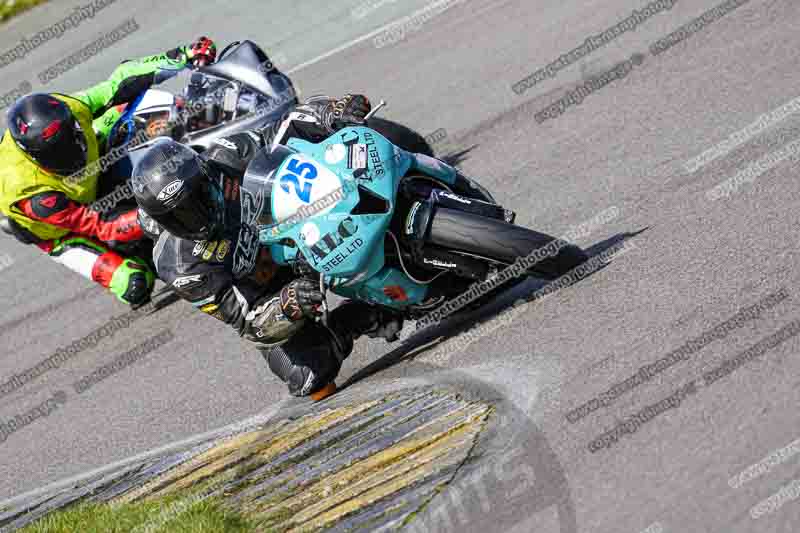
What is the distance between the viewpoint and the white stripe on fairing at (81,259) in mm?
9438

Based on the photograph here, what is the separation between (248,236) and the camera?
21.1ft

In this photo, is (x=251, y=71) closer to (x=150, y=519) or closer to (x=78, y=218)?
(x=78, y=218)

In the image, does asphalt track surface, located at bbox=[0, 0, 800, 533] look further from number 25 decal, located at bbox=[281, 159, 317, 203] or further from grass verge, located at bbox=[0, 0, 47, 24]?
grass verge, located at bbox=[0, 0, 47, 24]

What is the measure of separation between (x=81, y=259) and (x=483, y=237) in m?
4.88

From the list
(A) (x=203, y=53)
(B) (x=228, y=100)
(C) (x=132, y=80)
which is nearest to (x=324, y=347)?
(B) (x=228, y=100)

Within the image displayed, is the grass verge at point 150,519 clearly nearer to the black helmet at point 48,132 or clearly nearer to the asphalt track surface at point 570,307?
the asphalt track surface at point 570,307

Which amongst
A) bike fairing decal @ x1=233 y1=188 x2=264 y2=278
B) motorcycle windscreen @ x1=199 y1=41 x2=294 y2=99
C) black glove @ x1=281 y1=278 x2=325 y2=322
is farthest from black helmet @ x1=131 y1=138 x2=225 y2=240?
motorcycle windscreen @ x1=199 y1=41 x2=294 y2=99

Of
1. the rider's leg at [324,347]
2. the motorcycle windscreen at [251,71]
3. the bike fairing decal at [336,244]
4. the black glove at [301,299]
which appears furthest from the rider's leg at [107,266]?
A: the bike fairing decal at [336,244]

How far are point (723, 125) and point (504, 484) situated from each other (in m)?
4.07

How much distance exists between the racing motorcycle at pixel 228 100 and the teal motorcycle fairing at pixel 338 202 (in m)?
2.46

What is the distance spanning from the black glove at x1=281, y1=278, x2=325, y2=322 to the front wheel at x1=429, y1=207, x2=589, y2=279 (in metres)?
0.75

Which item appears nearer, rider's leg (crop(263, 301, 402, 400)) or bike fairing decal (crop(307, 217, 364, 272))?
bike fairing decal (crop(307, 217, 364, 272))

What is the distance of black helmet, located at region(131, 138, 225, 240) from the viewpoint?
606 cm

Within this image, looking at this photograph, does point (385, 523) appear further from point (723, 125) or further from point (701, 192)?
point (723, 125)
